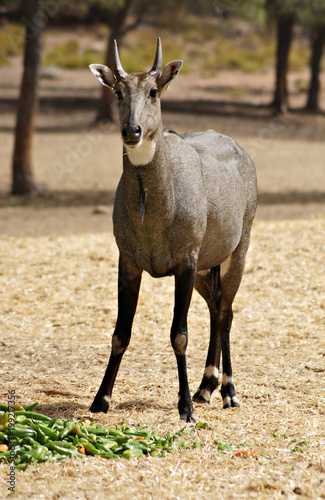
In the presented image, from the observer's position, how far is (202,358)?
6141mm

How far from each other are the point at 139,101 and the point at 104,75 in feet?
1.33

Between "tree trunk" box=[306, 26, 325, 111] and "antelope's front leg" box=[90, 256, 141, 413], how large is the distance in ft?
82.4

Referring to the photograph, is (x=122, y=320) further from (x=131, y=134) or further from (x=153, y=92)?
(x=153, y=92)

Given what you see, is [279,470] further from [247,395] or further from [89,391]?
[89,391]

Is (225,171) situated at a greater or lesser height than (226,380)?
greater

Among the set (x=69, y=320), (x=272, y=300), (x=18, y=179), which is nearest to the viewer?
(x=69, y=320)

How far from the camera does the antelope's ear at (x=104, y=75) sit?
14.2 ft

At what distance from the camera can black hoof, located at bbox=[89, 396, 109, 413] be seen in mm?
4750

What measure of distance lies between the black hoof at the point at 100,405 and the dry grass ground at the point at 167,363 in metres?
0.08

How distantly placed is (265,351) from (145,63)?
102ft

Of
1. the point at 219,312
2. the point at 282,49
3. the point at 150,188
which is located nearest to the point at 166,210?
the point at 150,188

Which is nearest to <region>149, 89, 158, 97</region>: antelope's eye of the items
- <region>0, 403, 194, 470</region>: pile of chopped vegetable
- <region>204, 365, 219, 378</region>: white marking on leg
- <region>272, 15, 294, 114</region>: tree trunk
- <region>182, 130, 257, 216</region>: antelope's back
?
<region>182, 130, 257, 216</region>: antelope's back

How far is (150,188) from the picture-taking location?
4.39 metres

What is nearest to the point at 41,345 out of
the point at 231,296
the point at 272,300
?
the point at 231,296
